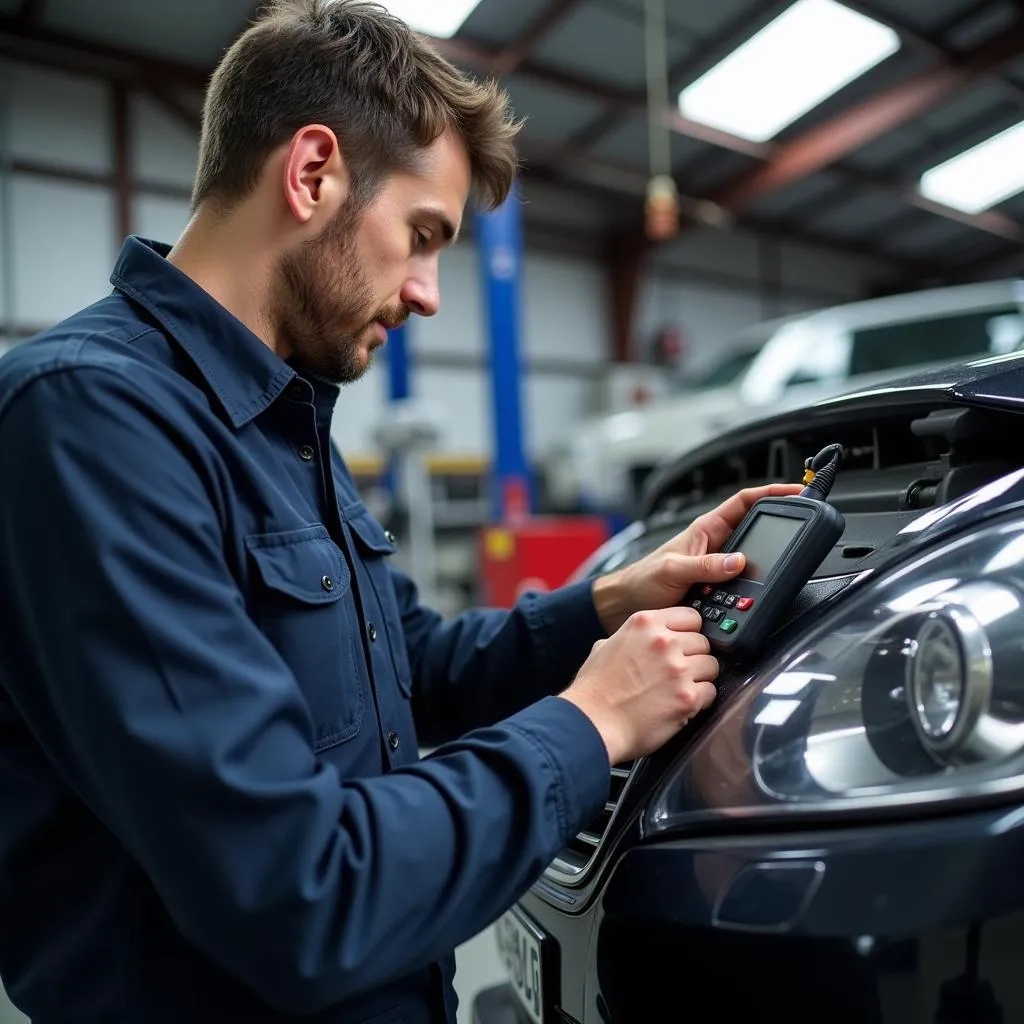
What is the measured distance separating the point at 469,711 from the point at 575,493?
16.6ft

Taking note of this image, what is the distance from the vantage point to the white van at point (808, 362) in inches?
162

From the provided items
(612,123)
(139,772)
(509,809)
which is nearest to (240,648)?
(139,772)

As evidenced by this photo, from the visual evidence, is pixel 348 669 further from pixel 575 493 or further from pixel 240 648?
pixel 575 493

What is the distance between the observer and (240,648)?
64cm

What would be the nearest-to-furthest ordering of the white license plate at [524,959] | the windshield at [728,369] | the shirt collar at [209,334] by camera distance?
the shirt collar at [209,334] → the white license plate at [524,959] → the windshield at [728,369]

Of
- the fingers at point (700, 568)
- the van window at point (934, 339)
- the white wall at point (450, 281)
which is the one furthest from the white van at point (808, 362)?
the fingers at point (700, 568)

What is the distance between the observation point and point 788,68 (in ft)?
23.5

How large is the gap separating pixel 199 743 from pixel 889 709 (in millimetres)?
524

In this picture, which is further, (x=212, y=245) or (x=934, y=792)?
(x=212, y=245)

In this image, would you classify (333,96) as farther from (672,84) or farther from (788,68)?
(788,68)

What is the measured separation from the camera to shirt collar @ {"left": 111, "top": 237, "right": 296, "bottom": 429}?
808mm

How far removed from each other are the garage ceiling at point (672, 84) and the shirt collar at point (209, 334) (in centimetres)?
589

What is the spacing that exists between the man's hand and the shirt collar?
0.48m

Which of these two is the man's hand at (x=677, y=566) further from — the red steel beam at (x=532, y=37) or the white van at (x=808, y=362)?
the red steel beam at (x=532, y=37)
